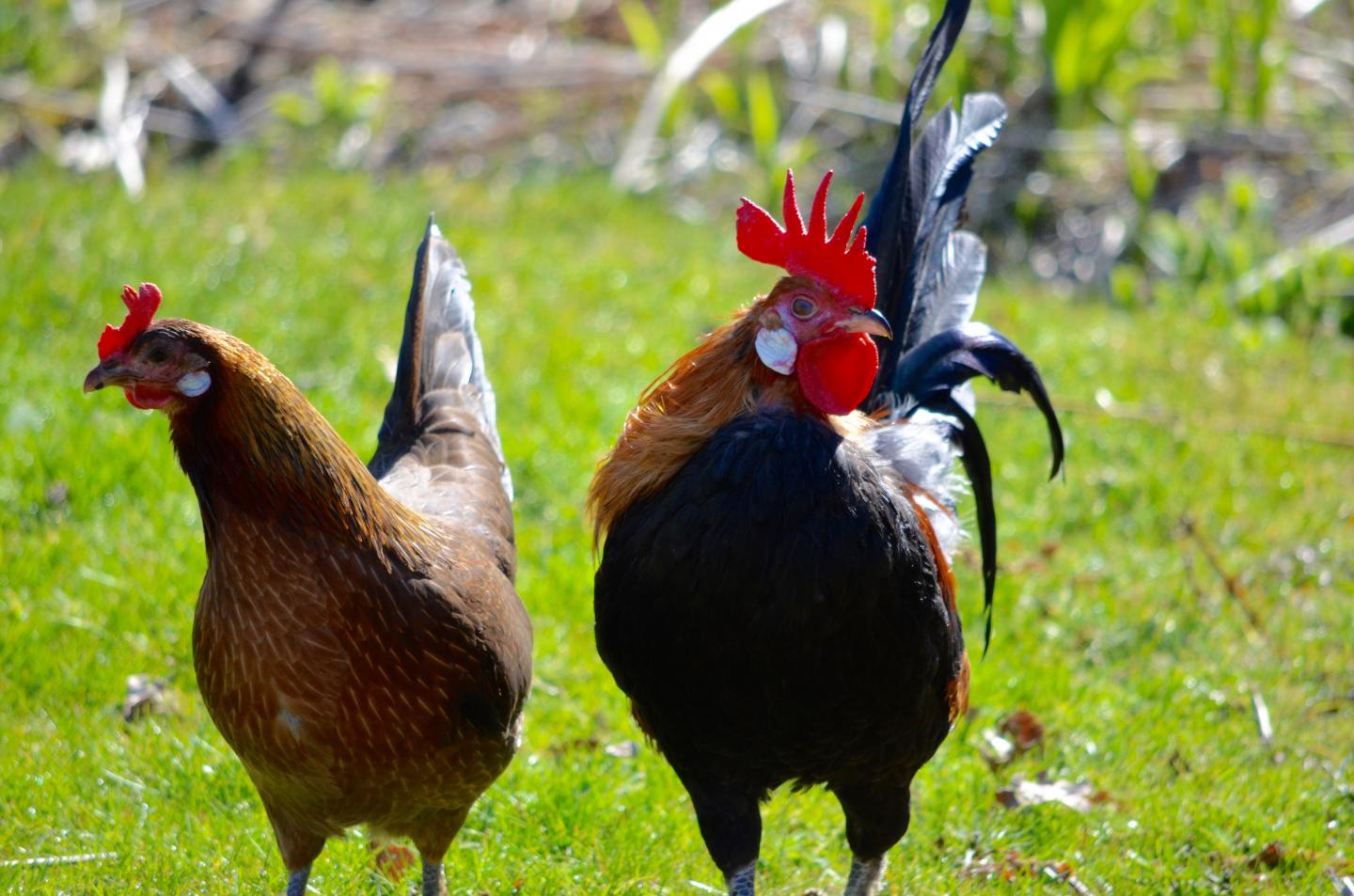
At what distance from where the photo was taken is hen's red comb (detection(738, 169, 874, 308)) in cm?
333

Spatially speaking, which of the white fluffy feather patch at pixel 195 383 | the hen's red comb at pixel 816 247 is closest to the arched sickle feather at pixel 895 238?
the hen's red comb at pixel 816 247

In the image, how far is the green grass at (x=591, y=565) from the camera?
4215mm

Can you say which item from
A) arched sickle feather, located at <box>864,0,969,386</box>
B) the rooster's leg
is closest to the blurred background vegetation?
arched sickle feather, located at <box>864,0,969,386</box>

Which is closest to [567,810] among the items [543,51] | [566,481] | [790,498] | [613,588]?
[613,588]

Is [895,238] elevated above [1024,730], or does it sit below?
above

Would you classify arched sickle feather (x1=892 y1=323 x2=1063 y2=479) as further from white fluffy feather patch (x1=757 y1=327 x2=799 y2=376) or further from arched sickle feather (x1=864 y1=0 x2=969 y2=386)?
white fluffy feather patch (x1=757 y1=327 x2=799 y2=376)

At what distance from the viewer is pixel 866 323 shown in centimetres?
328

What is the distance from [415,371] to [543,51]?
23.1 feet

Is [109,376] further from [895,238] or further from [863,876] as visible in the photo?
[863,876]

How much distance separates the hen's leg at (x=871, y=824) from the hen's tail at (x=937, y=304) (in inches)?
30.1

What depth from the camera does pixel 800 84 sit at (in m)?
10.1

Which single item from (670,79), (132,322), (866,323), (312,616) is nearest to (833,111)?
(670,79)

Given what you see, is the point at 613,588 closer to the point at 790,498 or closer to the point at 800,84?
the point at 790,498

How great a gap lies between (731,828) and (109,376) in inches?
74.8
